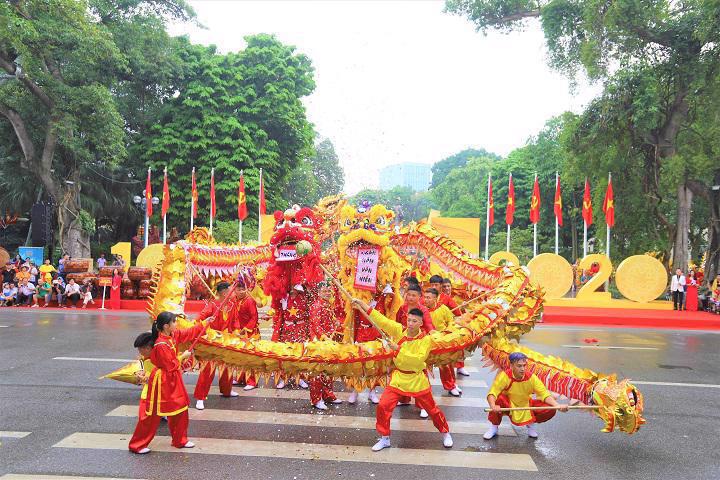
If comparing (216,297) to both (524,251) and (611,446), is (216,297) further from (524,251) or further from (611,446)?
(524,251)

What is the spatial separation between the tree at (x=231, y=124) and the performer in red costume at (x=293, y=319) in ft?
58.8

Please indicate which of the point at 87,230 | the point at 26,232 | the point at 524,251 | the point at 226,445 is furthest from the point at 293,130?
the point at 226,445

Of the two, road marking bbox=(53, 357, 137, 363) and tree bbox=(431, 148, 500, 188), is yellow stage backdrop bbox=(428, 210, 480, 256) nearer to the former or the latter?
road marking bbox=(53, 357, 137, 363)

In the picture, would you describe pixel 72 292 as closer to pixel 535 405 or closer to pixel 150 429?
pixel 150 429

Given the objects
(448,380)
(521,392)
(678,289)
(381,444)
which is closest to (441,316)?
(448,380)

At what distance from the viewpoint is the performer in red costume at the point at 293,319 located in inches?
253

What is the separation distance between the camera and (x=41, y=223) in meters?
19.1

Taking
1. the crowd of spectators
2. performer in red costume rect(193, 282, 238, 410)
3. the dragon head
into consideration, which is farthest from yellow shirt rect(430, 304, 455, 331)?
the crowd of spectators

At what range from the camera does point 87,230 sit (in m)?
21.5

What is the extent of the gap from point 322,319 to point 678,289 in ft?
44.0

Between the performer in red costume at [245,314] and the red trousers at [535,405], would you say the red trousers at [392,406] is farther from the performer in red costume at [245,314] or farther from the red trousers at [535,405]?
the performer in red costume at [245,314]

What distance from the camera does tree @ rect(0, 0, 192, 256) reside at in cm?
1756

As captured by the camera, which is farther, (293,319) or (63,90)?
(63,90)

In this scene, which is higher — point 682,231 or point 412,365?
point 682,231
